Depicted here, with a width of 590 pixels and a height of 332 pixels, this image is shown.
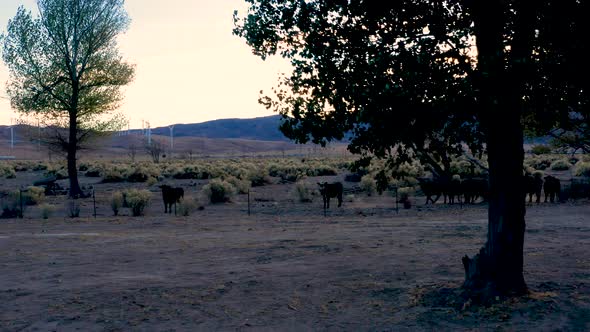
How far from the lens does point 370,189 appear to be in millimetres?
37250

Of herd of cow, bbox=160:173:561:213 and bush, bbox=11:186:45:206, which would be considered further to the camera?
bush, bbox=11:186:45:206

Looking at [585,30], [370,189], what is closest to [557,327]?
[585,30]

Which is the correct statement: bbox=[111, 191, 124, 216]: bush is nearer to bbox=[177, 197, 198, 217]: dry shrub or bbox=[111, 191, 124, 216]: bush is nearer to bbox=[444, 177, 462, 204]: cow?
bbox=[177, 197, 198, 217]: dry shrub

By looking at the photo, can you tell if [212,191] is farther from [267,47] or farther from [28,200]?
[267,47]

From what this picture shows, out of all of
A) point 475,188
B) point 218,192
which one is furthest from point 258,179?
point 475,188

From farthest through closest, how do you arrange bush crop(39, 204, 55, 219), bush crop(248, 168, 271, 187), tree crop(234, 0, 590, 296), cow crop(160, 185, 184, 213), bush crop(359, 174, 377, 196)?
1. bush crop(248, 168, 271, 187)
2. bush crop(359, 174, 377, 196)
3. cow crop(160, 185, 184, 213)
4. bush crop(39, 204, 55, 219)
5. tree crop(234, 0, 590, 296)

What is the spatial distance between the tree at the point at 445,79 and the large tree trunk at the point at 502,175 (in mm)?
16

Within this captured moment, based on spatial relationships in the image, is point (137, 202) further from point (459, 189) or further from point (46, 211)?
point (459, 189)

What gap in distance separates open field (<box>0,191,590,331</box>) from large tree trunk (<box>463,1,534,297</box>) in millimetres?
456

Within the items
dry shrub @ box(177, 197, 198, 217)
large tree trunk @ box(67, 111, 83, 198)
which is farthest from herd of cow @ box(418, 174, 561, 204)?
large tree trunk @ box(67, 111, 83, 198)

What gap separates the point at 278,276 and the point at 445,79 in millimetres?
5914

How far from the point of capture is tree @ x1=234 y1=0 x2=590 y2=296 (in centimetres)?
879

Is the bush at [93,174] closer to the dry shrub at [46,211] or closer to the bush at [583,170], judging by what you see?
the dry shrub at [46,211]

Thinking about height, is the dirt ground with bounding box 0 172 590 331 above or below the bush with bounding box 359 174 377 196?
below
